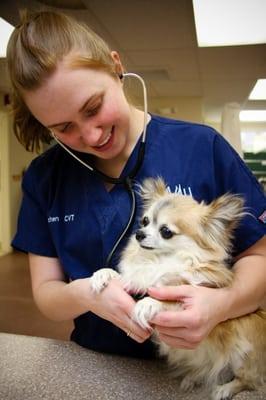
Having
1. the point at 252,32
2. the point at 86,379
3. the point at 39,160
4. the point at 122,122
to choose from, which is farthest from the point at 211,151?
the point at 252,32

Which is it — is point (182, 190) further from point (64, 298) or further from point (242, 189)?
point (64, 298)

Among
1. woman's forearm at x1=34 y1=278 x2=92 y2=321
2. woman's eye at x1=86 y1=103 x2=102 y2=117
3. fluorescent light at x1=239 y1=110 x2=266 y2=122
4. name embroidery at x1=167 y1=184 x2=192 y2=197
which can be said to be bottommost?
woman's forearm at x1=34 y1=278 x2=92 y2=321

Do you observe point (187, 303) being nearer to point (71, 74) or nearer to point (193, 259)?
point (193, 259)

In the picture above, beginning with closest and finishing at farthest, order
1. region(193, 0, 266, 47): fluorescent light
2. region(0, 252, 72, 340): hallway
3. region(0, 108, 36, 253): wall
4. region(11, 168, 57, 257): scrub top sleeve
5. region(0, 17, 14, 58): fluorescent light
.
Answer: region(11, 168, 57, 257): scrub top sleeve, region(193, 0, 266, 47): fluorescent light, region(0, 252, 72, 340): hallway, region(0, 17, 14, 58): fluorescent light, region(0, 108, 36, 253): wall

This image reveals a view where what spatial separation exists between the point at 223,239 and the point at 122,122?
372mm

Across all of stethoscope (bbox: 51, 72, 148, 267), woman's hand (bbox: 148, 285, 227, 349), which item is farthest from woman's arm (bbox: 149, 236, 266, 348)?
stethoscope (bbox: 51, 72, 148, 267)

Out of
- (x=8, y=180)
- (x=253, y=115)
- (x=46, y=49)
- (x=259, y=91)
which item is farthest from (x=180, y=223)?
(x=253, y=115)

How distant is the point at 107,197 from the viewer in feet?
3.32

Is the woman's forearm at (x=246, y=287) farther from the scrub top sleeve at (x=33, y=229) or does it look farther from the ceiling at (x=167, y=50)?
the ceiling at (x=167, y=50)

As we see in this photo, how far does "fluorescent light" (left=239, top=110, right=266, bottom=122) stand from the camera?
8.38 meters

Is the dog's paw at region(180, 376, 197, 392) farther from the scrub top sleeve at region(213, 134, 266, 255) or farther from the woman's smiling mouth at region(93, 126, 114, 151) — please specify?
the woman's smiling mouth at region(93, 126, 114, 151)

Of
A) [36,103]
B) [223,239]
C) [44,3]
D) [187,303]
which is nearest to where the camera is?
[187,303]

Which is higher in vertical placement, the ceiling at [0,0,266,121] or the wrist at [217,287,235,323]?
the ceiling at [0,0,266,121]

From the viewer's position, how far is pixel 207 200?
1011mm
